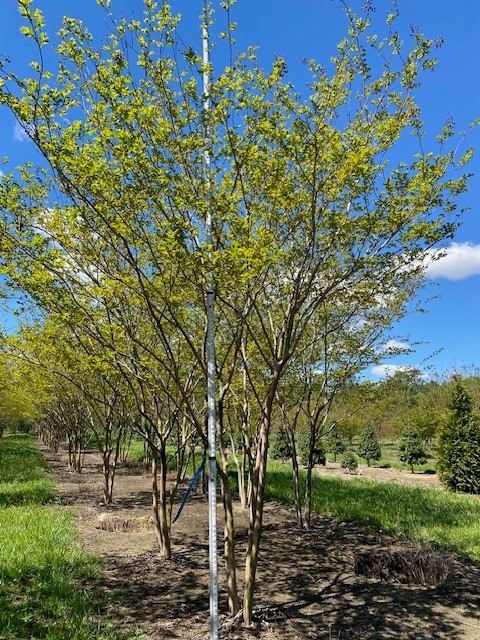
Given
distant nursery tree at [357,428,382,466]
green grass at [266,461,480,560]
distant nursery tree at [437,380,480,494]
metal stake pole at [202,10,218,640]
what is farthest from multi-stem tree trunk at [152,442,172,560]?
distant nursery tree at [357,428,382,466]

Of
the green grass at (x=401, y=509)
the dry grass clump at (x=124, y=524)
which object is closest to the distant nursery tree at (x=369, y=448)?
the green grass at (x=401, y=509)

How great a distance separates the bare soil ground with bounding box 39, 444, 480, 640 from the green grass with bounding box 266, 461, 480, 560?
30.8 inches

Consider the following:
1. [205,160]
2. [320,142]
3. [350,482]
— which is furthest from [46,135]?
[350,482]

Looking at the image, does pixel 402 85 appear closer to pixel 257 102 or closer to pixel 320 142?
pixel 320 142

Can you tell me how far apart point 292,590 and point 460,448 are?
57.7 feet

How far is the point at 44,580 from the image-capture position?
238 inches

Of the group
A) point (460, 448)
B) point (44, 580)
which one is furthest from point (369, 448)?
point (44, 580)

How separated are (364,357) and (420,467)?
2621 centimetres

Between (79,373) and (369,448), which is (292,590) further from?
(369,448)

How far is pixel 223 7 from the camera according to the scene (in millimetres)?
4191

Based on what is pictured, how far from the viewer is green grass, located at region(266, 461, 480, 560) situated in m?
9.48

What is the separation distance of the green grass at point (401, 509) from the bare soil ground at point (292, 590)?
782 mm

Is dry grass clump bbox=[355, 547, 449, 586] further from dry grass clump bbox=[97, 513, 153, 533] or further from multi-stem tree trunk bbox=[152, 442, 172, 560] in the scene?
dry grass clump bbox=[97, 513, 153, 533]

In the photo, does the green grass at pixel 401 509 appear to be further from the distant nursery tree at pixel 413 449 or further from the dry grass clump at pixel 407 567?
the distant nursery tree at pixel 413 449
